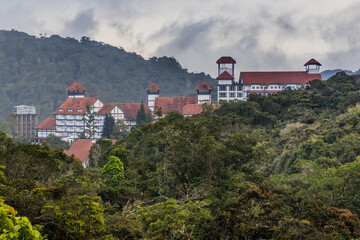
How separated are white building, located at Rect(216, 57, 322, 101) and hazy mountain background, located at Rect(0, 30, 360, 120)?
5270cm

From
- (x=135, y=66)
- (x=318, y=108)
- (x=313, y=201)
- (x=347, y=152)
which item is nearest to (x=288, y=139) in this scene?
(x=347, y=152)

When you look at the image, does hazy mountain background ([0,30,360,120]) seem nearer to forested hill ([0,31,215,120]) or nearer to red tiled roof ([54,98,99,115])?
forested hill ([0,31,215,120])

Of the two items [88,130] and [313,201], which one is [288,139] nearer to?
[313,201]

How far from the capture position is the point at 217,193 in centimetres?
1496

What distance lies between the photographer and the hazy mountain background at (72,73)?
10500 cm

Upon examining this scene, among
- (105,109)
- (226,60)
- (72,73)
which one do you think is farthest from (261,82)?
(72,73)

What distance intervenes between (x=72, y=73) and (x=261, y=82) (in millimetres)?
72278

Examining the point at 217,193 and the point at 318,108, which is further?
the point at 318,108

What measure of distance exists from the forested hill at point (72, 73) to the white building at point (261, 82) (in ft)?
176

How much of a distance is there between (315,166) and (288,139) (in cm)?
716

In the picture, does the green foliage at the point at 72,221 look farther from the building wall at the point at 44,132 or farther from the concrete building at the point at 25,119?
the concrete building at the point at 25,119

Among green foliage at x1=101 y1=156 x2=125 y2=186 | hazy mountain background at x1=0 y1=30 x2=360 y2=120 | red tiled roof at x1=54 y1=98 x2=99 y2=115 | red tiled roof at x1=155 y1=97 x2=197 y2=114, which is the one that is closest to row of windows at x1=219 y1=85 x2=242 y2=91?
red tiled roof at x1=155 y1=97 x2=197 y2=114

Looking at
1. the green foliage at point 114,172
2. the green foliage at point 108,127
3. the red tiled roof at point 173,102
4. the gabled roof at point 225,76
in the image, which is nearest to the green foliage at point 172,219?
the green foliage at point 114,172

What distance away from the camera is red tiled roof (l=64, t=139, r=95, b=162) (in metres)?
43.1
